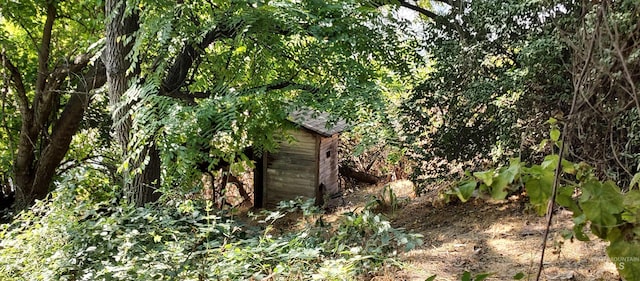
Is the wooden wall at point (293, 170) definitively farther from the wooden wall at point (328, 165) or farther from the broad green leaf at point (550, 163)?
the broad green leaf at point (550, 163)

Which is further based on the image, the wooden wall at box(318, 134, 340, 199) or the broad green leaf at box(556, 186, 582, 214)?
the wooden wall at box(318, 134, 340, 199)

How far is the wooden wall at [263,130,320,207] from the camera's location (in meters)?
8.19

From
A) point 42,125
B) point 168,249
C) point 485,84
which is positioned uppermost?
point 485,84

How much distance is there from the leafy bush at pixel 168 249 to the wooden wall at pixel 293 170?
471 cm

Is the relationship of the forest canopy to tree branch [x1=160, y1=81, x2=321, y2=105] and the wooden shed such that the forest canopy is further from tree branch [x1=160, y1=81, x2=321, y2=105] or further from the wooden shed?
the wooden shed

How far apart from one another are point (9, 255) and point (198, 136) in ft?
4.93

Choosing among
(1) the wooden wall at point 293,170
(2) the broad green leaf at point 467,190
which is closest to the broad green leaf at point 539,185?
(2) the broad green leaf at point 467,190

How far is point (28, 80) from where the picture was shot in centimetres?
708

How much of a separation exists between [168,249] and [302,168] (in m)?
5.65

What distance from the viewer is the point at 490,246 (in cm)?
419

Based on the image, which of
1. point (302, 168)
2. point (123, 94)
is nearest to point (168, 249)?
point (123, 94)

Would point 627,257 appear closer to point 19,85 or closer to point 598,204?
point 598,204

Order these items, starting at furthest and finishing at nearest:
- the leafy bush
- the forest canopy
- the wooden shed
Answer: the wooden shed
the forest canopy
the leafy bush

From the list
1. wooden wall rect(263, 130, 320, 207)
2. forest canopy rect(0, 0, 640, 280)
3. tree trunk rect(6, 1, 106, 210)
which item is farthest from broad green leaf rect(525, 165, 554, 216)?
wooden wall rect(263, 130, 320, 207)
